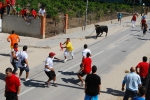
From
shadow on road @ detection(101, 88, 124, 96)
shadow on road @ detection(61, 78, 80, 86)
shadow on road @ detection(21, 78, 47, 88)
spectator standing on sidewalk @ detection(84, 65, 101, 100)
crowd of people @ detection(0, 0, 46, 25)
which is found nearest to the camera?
spectator standing on sidewalk @ detection(84, 65, 101, 100)

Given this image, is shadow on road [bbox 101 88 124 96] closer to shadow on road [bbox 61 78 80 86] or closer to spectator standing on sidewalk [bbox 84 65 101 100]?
shadow on road [bbox 61 78 80 86]

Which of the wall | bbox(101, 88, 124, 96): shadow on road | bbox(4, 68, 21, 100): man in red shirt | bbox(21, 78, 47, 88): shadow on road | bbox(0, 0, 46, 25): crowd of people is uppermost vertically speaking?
bbox(0, 0, 46, 25): crowd of people

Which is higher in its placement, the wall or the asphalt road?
the wall

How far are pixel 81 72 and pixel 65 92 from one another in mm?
1109

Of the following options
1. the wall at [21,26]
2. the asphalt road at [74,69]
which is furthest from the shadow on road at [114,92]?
the wall at [21,26]

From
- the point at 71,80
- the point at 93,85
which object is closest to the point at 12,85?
the point at 93,85

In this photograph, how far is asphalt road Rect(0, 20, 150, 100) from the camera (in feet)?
43.0

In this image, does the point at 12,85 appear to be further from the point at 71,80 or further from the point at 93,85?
the point at 71,80

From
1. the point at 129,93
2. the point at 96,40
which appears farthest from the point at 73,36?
the point at 129,93

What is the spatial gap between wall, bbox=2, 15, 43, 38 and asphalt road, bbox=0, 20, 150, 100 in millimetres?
5025

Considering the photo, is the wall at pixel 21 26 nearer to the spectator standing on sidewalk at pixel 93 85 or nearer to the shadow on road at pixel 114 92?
the shadow on road at pixel 114 92

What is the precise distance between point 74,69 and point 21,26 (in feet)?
39.4

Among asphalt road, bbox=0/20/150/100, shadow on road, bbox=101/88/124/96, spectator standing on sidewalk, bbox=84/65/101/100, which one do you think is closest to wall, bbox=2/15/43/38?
asphalt road, bbox=0/20/150/100

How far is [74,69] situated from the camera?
679 inches
